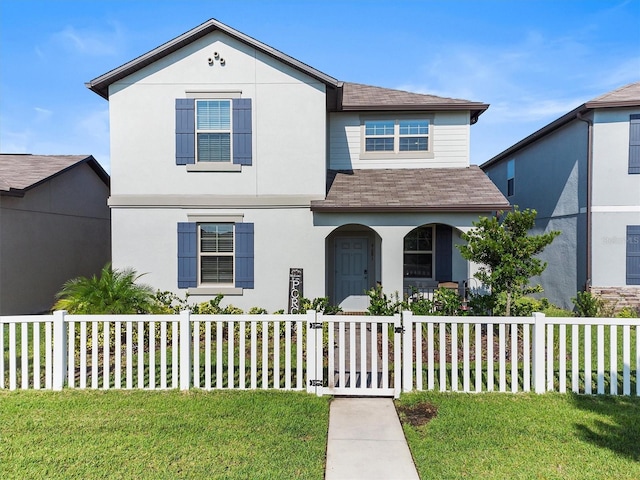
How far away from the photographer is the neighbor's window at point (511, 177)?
1631 centimetres

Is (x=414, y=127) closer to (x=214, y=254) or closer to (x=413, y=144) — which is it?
(x=413, y=144)

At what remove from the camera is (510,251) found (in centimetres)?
729

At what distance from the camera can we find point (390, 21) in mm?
10234

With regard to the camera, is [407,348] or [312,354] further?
[312,354]

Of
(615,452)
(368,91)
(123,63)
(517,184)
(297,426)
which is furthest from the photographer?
(517,184)

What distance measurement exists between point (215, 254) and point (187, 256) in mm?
687

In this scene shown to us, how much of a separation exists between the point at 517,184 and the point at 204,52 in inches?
505

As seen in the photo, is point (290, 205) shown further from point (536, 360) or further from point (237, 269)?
point (536, 360)

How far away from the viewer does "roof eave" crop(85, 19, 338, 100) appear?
9500 mm

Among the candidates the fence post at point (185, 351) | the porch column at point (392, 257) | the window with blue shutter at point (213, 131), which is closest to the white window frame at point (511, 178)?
the porch column at point (392, 257)

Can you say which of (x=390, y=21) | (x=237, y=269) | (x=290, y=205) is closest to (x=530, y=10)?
(x=390, y=21)

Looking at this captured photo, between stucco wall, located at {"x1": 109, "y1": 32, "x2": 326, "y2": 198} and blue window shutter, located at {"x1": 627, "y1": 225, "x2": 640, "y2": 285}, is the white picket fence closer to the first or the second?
stucco wall, located at {"x1": 109, "y1": 32, "x2": 326, "y2": 198}

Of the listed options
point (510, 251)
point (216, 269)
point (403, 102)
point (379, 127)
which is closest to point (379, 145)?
point (379, 127)

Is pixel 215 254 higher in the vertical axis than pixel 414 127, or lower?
lower
